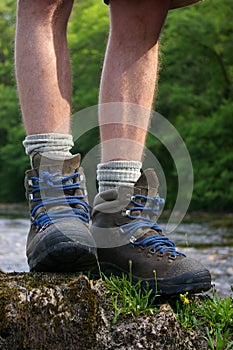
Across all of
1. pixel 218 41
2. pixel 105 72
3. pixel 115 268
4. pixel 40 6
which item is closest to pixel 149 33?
pixel 105 72

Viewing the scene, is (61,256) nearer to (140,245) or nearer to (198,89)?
(140,245)

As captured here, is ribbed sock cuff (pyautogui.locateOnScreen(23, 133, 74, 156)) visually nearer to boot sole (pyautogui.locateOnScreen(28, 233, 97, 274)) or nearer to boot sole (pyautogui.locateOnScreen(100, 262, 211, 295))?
boot sole (pyautogui.locateOnScreen(28, 233, 97, 274))

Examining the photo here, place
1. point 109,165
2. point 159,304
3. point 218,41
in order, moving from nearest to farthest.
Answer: point 159,304 < point 109,165 < point 218,41

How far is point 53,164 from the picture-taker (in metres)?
2.26

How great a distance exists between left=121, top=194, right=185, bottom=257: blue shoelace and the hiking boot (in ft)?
0.54

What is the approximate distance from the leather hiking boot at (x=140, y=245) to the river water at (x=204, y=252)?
214 centimetres

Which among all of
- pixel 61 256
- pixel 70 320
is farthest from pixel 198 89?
pixel 70 320

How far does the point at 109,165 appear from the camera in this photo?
238 cm

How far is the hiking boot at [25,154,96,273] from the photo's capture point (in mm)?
2072

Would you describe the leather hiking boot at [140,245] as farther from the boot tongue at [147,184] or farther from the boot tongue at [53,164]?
the boot tongue at [53,164]

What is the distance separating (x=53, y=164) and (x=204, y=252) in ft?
21.7

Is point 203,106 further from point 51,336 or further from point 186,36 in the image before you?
point 51,336

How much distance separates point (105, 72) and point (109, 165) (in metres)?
0.37

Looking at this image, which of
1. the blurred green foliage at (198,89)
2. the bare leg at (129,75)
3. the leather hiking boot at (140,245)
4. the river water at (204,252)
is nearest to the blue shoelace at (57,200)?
the leather hiking boot at (140,245)
